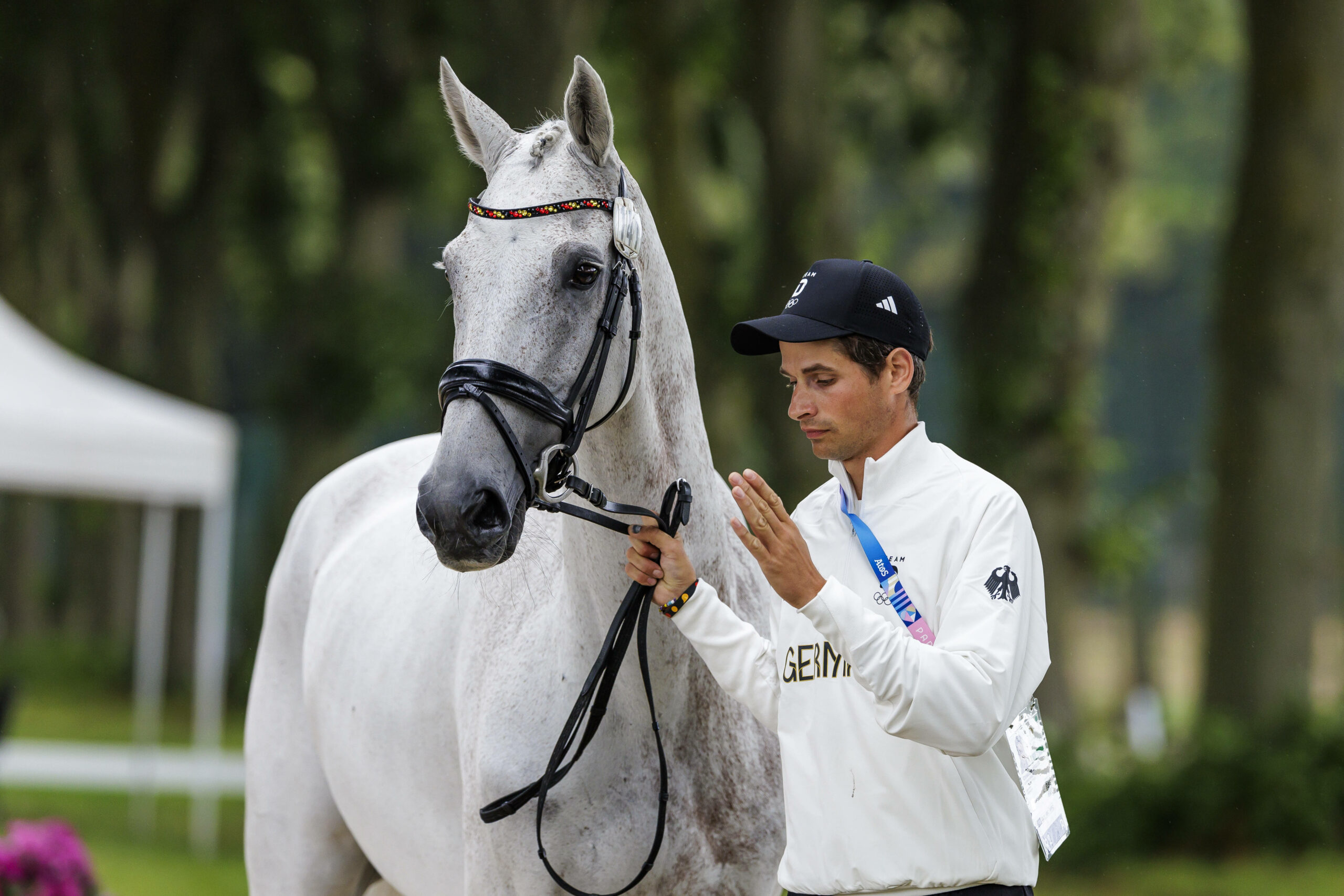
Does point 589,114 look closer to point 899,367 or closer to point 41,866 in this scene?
point 899,367

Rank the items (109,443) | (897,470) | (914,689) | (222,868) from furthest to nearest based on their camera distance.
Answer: (222,868)
(109,443)
(897,470)
(914,689)

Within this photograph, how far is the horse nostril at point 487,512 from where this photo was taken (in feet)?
7.98

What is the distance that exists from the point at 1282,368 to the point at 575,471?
766cm

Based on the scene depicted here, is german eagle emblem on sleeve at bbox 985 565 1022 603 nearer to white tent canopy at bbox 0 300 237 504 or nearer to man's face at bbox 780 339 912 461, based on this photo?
man's face at bbox 780 339 912 461

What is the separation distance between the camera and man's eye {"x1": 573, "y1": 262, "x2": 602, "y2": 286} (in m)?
2.68

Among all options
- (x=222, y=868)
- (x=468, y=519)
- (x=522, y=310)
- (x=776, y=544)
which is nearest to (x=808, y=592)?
(x=776, y=544)

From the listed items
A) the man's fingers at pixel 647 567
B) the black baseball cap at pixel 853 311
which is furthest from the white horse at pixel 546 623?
the black baseball cap at pixel 853 311

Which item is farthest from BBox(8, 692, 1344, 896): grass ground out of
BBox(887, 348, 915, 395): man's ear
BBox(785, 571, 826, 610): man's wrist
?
BBox(785, 571, 826, 610): man's wrist

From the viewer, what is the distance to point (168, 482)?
30.8ft

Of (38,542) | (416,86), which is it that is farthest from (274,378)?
(38,542)

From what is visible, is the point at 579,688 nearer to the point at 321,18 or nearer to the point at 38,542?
the point at 321,18

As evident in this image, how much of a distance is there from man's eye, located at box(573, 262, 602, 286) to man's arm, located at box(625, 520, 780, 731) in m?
0.50

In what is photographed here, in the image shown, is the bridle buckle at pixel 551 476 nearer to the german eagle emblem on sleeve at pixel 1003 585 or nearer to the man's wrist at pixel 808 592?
the man's wrist at pixel 808 592

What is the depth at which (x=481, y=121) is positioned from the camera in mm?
2996
